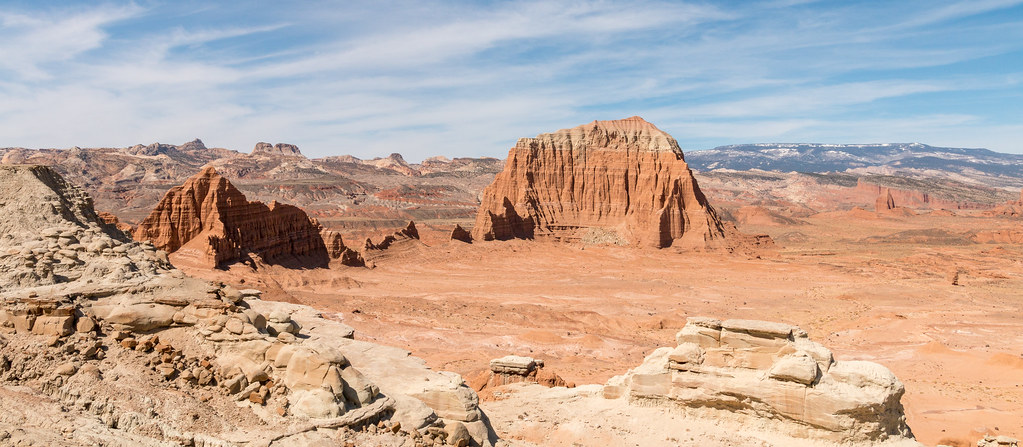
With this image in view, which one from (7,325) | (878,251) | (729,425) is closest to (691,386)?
(729,425)

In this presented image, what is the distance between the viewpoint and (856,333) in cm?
3478

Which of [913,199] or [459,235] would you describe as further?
[913,199]

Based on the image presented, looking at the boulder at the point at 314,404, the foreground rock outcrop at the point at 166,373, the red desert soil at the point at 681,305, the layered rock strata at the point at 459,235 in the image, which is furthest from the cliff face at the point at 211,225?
the boulder at the point at 314,404

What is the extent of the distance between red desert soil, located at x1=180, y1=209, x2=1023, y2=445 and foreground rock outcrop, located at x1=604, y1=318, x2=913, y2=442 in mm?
6350

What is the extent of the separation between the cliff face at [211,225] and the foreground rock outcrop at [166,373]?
25.2m

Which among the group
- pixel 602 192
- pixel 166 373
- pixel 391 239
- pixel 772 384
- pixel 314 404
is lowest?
pixel 391 239

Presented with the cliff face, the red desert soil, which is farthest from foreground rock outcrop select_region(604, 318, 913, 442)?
the cliff face

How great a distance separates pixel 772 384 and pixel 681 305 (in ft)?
95.5

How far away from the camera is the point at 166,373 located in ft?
36.7

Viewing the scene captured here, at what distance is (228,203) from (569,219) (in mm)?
43077

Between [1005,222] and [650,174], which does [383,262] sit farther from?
[1005,222]

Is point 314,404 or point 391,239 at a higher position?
point 314,404

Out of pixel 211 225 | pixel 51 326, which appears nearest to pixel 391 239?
pixel 211 225

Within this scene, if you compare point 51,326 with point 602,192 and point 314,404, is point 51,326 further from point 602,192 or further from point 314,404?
point 602,192
